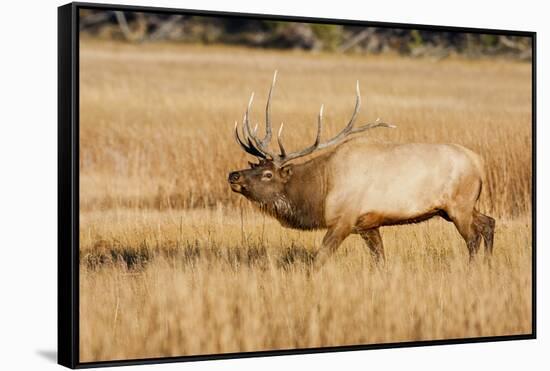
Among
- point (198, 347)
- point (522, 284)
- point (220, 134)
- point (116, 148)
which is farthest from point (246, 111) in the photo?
point (522, 284)

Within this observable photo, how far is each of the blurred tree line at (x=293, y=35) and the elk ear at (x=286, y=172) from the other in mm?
817

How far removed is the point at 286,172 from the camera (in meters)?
9.30

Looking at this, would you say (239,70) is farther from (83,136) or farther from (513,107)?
(513,107)

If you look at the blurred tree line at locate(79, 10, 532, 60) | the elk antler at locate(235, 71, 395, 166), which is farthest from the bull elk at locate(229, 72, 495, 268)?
the blurred tree line at locate(79, 10, 532, 60)

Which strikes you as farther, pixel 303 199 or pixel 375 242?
pixel 375 242

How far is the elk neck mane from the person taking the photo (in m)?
9.26

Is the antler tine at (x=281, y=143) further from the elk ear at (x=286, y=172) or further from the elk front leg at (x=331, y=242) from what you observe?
the elk front leg at (x=331, y=242)

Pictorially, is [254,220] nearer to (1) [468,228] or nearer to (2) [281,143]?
(2) [281,143]

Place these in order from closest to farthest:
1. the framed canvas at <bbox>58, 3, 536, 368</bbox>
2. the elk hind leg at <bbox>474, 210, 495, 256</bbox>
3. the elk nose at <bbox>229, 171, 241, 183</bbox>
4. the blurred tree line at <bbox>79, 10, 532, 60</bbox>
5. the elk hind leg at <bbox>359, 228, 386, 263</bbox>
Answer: the framed canvas at <bbox>58, 3, 536, 368</bbox> < the blurred tree line at <bbox>79, 10, 532, 60</bbox> < the elk nose at <bbox>229, 171, 241, 183</bbox> < the elk hind leg at <bbox>359, 228, 386, 263</bbox> < the elk hind leg at <bbox>474, 210, 495, 256</bbox>

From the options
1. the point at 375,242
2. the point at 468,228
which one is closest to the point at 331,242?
the point at 375,242

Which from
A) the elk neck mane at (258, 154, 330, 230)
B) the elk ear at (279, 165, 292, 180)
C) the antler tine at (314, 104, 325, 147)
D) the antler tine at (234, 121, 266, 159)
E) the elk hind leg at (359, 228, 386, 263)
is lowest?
the elk hind leg at (359, 228, 386, 263)

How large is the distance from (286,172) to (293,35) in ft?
3.08

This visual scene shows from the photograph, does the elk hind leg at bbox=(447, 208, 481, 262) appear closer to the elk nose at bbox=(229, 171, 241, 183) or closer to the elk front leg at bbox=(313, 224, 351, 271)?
the elk front leg at bbox=(313, 224, 351, 271)

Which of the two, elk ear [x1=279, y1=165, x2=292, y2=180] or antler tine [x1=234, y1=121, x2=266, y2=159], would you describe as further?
elk ear [x1=279, y1=165, x2=292, y2=180]
